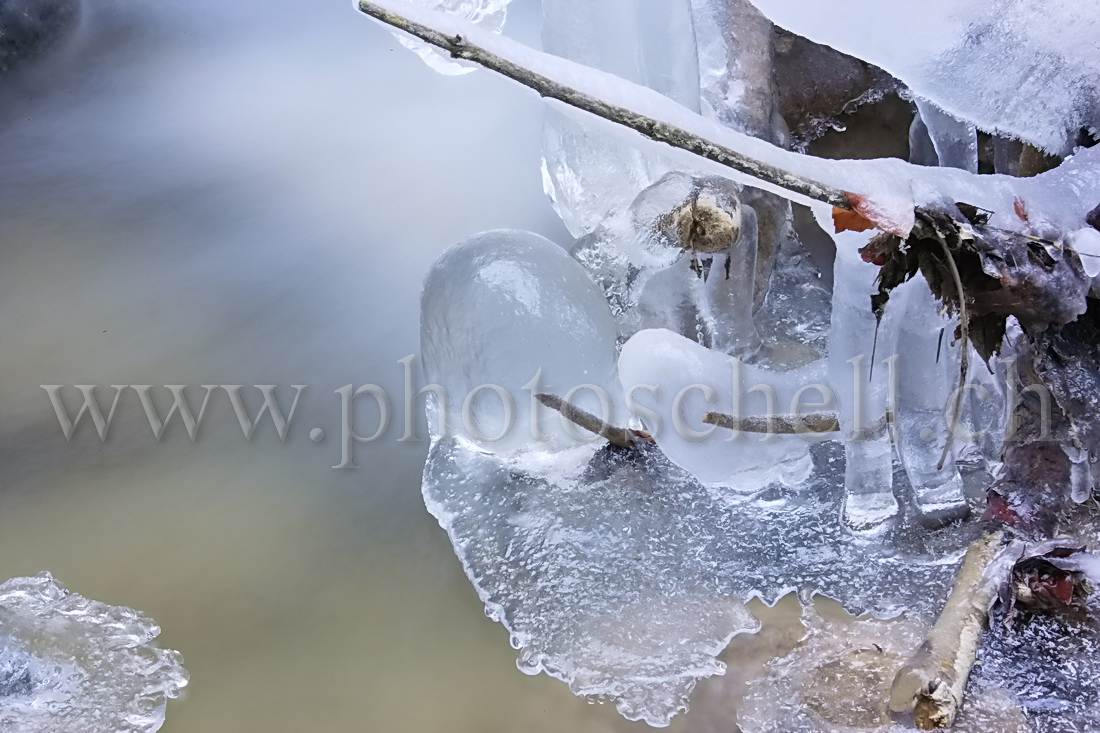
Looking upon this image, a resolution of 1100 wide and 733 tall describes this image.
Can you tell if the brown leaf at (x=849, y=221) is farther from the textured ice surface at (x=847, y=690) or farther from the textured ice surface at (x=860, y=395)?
the textured ice surface at (x=847, y=690)

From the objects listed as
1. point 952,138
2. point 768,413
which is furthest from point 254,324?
point 952,138

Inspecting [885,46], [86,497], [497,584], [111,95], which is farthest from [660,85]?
[111,95]

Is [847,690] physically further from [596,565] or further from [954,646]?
[596,565]

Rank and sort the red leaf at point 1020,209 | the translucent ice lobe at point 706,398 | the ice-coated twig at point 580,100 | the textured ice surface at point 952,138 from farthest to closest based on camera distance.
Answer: the textured ice surface at point 952,138 → the translucent ice lobe at point 706,398 → the red leaf at point 1020,209 → the ice-coated twig at point 580,100

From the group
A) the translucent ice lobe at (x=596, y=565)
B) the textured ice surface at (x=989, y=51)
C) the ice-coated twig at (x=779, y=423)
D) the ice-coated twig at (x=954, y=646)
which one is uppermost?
the textured ice surface at (x=989, y=51)

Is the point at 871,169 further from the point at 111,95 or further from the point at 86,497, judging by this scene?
the point at 111,95

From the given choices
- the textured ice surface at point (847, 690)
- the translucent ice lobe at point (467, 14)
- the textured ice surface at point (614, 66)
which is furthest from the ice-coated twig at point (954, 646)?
the translucent ice lobe at point (467, 14)
